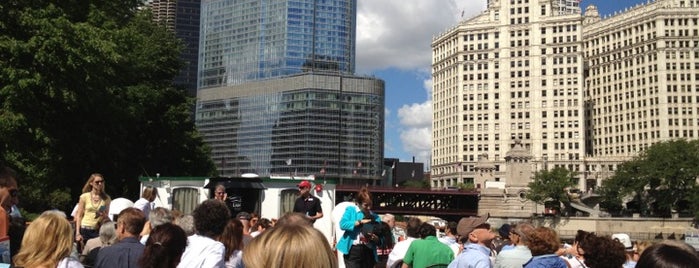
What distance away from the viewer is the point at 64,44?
22.5 m

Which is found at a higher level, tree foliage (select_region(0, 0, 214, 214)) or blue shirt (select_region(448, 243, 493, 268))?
tree foliage (select_region(0, 0, 214, 214))

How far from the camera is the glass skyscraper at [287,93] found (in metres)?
160

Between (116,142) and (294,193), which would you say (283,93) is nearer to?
(116,142)

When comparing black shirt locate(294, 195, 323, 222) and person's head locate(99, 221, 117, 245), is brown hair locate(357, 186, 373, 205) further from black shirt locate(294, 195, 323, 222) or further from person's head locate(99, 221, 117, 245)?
person's head locate(99, 221, 117, 245)

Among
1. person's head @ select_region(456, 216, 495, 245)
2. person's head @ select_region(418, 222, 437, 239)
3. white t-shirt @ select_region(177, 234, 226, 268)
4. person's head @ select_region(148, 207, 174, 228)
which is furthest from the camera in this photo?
person's head @ select_region(418, 222, 437, 239)

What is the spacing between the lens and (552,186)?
305ft

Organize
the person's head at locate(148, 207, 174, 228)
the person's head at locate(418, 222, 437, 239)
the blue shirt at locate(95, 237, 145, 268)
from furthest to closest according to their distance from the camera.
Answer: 1. the person's head at locate(418, 222, 437, 239)
2. the person's head at locate(148, 207, 174, 228)
3. the blue shirt at locate(95, 237, 145, 268)

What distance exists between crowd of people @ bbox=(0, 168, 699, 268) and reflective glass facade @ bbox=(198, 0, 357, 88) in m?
166

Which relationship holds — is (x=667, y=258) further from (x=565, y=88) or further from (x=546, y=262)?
(x=565, y=88)

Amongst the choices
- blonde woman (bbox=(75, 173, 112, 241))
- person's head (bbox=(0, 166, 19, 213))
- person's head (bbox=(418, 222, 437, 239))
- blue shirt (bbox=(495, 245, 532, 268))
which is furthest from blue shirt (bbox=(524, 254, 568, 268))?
blonde woman (bbox=(75, 173, 112, 241))

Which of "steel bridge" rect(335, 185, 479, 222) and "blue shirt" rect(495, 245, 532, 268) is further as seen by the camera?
"steel bridge" rect(335, 185, 479, 222)

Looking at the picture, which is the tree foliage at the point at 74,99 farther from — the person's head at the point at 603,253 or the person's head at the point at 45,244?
the person's head at the point at 603,253

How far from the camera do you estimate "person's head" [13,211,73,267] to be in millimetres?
5418

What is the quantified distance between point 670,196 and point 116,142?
77097mm
